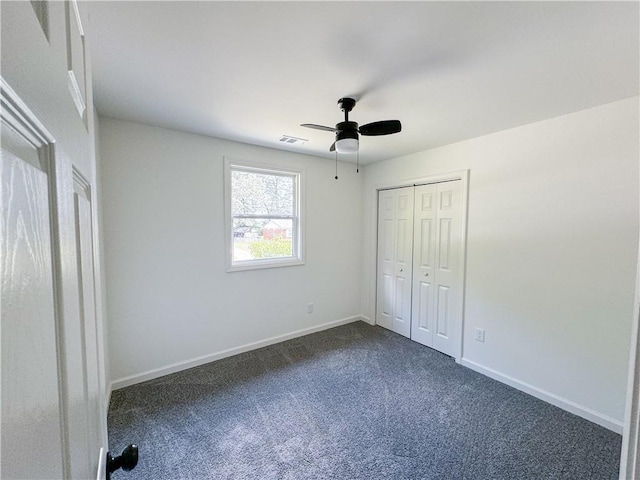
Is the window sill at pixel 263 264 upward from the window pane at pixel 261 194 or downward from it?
downward

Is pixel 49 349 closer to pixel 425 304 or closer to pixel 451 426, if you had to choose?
pixel 451 426

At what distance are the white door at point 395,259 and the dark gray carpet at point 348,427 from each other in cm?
90

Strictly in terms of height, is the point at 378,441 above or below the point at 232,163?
below

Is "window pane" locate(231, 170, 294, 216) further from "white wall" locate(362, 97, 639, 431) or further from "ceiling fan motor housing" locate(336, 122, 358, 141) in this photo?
"white wall" locate(362, 97, 639, 431)

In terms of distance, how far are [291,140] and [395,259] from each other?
80.6 inches

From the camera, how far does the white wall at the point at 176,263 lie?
8.00 feet

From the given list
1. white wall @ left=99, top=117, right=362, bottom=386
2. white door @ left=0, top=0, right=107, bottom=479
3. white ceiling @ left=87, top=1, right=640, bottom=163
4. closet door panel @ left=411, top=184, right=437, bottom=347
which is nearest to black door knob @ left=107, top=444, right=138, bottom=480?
white door @ left=0, top=0, right=107, bottom=479

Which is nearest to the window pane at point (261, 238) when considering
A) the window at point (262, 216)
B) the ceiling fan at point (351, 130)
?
the window at point (262, 216)

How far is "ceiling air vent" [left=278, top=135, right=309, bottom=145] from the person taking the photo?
2865 millimetres

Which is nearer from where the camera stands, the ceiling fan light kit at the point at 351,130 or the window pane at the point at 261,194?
the ceiling fan light kit at the point at 351,130

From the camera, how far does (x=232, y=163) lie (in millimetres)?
3010

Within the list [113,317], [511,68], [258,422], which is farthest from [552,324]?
[113,317]

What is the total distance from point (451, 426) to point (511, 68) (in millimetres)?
2421

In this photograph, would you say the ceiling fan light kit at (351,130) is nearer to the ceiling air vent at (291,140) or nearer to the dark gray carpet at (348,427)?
the ceiling air vent at (291,140)
